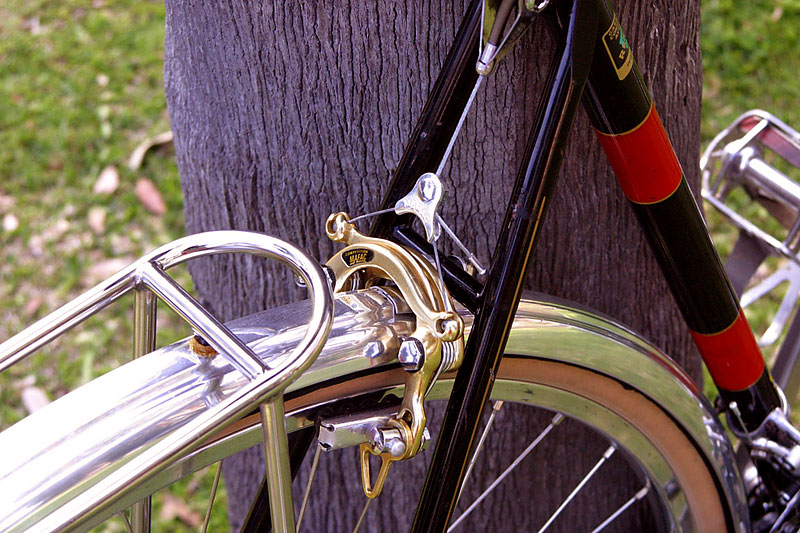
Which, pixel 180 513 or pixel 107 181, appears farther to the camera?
pixel 107 181

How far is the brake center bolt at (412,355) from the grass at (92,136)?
55.7 inches

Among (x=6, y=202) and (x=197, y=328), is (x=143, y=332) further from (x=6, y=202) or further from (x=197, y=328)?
(x=6, y=202)

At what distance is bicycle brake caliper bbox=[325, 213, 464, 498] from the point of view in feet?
2.78

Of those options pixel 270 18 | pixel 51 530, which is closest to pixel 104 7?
pixel 270 18

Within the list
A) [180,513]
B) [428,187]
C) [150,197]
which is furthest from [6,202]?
[428,187]

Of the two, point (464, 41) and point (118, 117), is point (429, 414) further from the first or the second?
point (118, 117)

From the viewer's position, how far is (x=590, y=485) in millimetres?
1450

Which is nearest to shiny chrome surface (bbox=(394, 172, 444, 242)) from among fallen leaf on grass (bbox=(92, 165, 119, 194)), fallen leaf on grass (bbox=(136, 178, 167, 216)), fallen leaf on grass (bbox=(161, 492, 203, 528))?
fallen leaf on grass (bbox=(161, 492, 203, 528))

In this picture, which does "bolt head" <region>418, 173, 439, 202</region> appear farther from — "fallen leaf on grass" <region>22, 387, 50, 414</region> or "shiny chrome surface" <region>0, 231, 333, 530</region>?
"fallen leaf on grass" <region>22, 387, 50, 414</region>

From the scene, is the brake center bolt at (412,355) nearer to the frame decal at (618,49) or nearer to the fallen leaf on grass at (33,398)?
the frame decal at (618,49)

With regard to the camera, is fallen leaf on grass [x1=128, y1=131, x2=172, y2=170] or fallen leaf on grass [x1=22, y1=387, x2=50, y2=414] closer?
fallen leaf on grass [x1=22, y1=387, x2=50, y2=414]

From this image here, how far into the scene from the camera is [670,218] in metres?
1.08

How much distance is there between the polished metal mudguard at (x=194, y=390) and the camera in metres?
0.73

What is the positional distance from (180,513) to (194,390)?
1416mm
